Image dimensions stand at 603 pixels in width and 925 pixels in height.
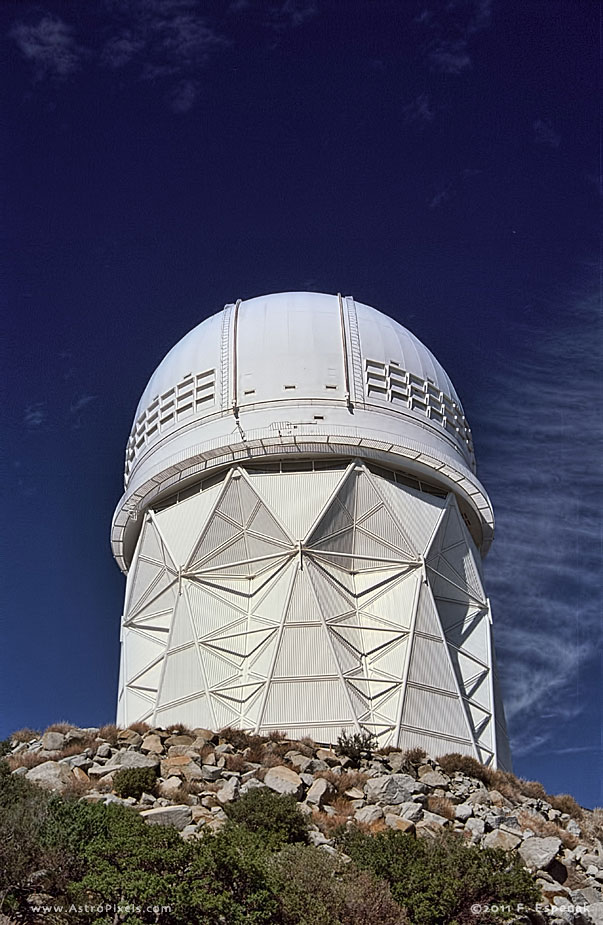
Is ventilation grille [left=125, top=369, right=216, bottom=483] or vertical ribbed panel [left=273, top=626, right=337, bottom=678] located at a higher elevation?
ventilation grille [left=125, top=369, right=216, bottom=483]

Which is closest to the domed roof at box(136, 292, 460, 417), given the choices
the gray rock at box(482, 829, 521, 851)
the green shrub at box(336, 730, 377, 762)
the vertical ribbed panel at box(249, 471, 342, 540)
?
the vertical ribbed panel at box(249, 471, 342, 540)

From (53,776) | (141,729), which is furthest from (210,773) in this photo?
(141,729)

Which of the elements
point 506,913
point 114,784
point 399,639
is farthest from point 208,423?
point 506,913

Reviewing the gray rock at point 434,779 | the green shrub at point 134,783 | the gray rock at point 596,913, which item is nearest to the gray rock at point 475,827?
the gray rock at point 596,913

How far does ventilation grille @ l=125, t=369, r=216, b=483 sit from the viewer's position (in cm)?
2850

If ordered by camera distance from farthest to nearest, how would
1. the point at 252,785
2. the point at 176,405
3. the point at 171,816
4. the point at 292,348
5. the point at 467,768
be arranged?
the point at 176,405, the point at 292,348, the point at 467,768, the point at 252,785, the point at 171,816

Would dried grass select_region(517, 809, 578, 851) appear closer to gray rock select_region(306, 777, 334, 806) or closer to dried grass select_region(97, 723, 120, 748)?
gray rock select_region(306, 777, 334, 806)

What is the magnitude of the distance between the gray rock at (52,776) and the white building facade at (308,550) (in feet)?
23.1

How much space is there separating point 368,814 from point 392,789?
1.74m

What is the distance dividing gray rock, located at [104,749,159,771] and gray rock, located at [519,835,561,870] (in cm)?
672

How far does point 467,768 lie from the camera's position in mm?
21750

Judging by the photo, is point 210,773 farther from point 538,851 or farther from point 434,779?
point 538,851

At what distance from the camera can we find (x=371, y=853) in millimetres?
13344

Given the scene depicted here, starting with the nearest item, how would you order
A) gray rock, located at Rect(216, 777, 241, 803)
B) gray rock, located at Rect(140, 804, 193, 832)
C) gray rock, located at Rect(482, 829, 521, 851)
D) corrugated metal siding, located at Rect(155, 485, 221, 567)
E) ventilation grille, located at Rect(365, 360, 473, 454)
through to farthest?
gray rock, located at Rect(140, 804, 193, 832) → gray rock, located at Rect(482, 829, 521, 851) → gray rock, located at Rect(216, 777, 241, 803) → corrugated metal siding, located at Rect(155, 485, 221, 567) → ventilation grille, located at Rect(365, 360, 473, 454)
